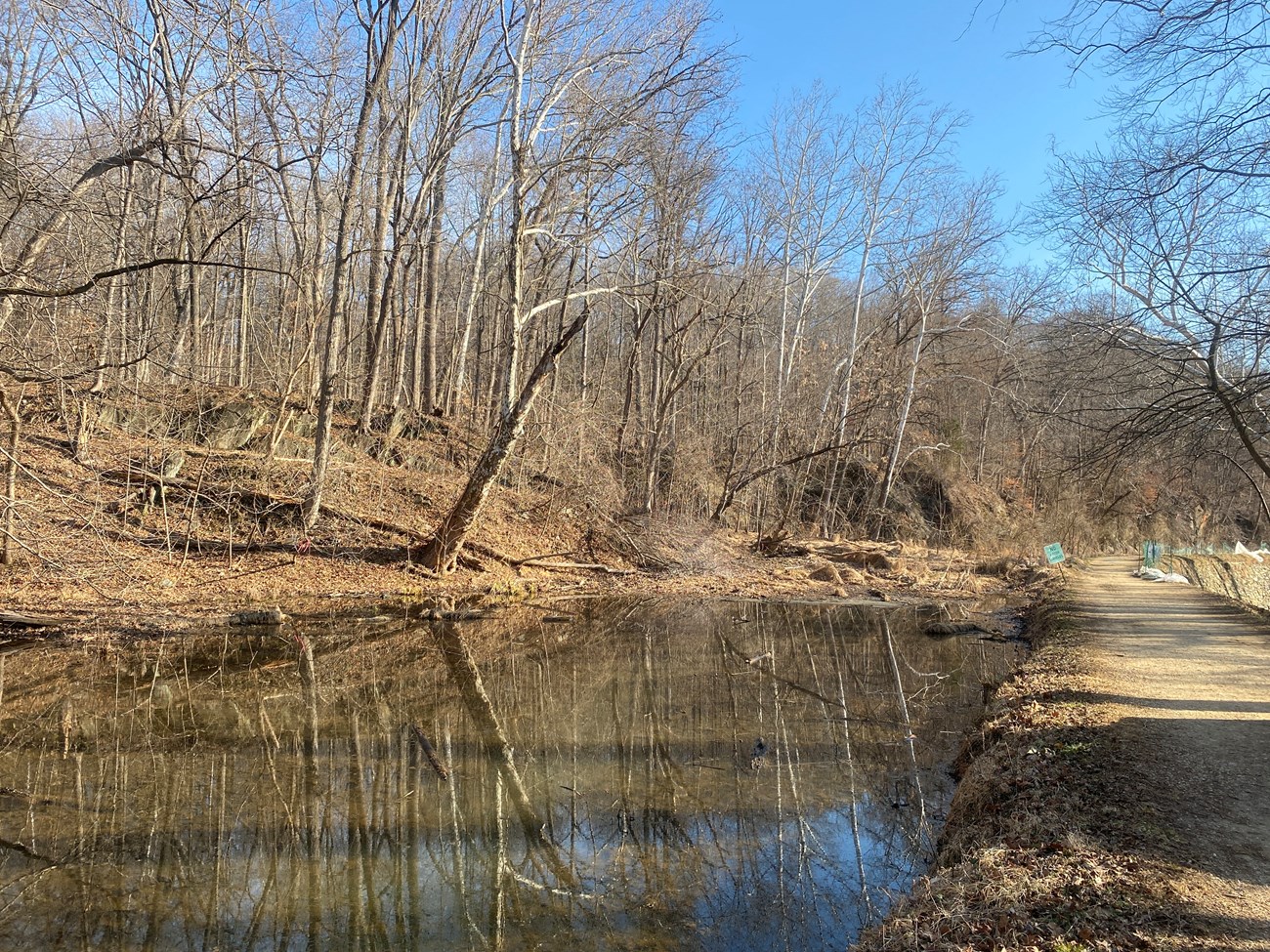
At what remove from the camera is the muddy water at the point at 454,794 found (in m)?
4.89

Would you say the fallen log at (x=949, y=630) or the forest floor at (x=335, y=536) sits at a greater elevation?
the forest floor at (x=335, y=536)

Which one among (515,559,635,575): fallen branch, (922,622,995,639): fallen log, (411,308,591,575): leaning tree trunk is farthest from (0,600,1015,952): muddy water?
(515,559,635,575): fallen branch

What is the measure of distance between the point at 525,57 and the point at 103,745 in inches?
529

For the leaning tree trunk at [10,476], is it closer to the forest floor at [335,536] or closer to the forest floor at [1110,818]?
the forest floor at [335,536]

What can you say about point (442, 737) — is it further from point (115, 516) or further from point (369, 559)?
point (115, 516)

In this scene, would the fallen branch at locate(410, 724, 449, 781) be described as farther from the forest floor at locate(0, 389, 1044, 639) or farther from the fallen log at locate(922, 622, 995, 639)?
the fallen log at locate(922, 622, 995, 639)

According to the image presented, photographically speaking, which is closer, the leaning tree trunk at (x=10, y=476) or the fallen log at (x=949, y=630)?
the leaning tree trunk at (x=10, y=476)

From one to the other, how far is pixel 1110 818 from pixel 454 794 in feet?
16.4

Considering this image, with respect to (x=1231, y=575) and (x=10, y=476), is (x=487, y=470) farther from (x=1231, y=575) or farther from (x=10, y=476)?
(x=1231, y=575)

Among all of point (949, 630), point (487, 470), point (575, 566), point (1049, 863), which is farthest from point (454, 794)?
point (575, 566)

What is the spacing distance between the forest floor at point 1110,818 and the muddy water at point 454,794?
82 centimetres

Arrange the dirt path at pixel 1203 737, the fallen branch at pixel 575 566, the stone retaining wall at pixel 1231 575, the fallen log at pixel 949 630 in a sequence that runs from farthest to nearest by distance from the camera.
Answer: the fallen branch at pixel 575 566 < the stone retaining wall at pixel 1231 575 < the fallen log at pixel 949 630 < the dirt path at pixel 1203 737

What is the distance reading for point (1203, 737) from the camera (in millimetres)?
6598

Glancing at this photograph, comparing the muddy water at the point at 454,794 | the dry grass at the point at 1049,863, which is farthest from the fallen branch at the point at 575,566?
the dry grass at the point at 1049,863
